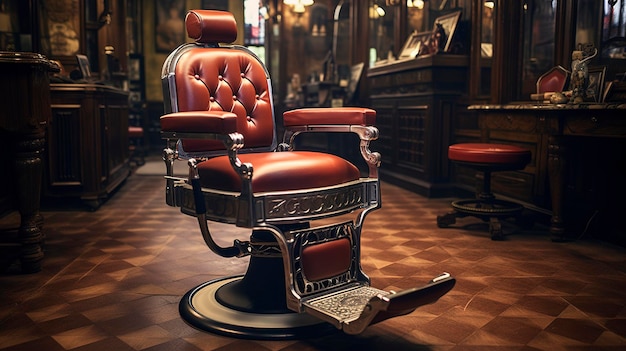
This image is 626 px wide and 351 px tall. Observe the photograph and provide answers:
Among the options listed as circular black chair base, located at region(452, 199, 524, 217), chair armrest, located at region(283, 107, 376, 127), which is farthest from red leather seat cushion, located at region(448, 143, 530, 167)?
chair armrest, located at region(283, 107, 376, 127)

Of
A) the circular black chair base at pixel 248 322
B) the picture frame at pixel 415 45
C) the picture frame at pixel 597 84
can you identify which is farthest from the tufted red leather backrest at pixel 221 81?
the picture frame at pixel 415 45

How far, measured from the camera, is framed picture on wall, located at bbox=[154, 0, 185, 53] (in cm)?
1204

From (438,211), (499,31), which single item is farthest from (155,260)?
(499,31)

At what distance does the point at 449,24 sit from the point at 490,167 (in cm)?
227

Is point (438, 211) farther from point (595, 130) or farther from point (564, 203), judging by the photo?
point (595, 130)

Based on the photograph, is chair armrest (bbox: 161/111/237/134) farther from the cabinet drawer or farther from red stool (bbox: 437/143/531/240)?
the cabinet drawer

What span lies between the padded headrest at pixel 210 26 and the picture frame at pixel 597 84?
88.4 inches

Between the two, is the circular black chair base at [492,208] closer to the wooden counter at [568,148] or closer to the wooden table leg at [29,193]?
the wooden counter at [568,148]

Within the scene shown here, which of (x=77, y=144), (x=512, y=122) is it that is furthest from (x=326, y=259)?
(x=77, y=144)

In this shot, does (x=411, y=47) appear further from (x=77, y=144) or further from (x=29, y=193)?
(x=29, y=193)

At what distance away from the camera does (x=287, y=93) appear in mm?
10023

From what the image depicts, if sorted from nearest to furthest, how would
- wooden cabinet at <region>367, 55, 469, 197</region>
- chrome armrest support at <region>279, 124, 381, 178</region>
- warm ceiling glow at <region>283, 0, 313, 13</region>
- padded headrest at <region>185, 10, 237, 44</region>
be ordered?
chrome armrest support at <region>279, 124, 381, 178</region>
padded headrest at <region>185, 10, 237, 44</region>
wooden cabinet at <region>367, 55, 469, 197</region>
warm ceiling glow at <region>283, 0, 313, 13</region>

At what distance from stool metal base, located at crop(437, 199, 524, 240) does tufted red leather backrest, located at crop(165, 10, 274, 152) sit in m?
1.77

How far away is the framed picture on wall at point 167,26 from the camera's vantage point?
12039mm
